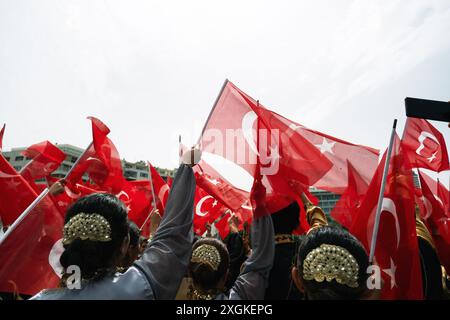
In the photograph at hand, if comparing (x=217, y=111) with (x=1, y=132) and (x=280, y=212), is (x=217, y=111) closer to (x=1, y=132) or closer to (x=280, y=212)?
(x=280, y=212)

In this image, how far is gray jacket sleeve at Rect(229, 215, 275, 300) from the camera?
2043 mm

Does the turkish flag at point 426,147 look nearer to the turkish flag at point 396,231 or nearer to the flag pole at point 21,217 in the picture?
the turkish flag at point 396,231

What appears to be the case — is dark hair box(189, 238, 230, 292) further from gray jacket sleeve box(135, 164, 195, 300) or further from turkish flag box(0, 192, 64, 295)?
turkish flag box(0, 192, 64, 295)

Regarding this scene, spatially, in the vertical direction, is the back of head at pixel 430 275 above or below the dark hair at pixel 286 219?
below

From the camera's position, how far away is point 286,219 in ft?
10.2

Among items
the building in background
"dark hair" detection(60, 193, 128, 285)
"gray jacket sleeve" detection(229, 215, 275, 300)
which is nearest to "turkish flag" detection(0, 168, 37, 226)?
"dark hair" detection(60, 193, 128, 285)

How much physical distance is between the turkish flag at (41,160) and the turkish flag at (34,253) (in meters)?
2.08

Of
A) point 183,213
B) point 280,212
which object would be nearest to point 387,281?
point 280,212

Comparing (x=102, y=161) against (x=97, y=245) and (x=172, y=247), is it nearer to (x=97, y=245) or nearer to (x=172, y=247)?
(x=97, y=245)

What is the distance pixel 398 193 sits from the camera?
2783 millimetres

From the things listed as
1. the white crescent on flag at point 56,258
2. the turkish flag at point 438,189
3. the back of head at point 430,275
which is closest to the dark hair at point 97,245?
the white crescent on flag at point 56,258

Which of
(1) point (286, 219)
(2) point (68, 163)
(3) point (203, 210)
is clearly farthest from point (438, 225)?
(2) point (68, 163)

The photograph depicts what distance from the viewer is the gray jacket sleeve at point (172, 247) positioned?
160 centimetres
